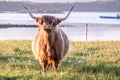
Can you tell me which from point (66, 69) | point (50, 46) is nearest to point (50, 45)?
point (50, 46)

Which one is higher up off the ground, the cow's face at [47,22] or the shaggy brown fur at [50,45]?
the cow's face at [47,22]

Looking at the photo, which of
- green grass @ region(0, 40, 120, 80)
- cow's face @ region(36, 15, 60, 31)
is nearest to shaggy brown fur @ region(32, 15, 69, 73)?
cow's face @ region(36, 15, 60, 31)

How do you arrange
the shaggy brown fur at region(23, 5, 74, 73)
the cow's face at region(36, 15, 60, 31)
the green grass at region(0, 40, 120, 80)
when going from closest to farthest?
the green grass at region(0, 40, 120, 80), the cow's face at region(36, 15, 60, 31), the shaggy brown fur at region(23, 5, 74, 73)

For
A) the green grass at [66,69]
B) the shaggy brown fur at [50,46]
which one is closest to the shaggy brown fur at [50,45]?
the shaggy brown fur at [50,46]

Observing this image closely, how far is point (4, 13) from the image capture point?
310 ft

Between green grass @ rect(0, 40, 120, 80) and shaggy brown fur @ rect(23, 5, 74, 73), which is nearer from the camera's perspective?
green grass @ rect(0, 40, 120, 80)

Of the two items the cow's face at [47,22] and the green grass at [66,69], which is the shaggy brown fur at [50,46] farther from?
the green grass at [66,69]

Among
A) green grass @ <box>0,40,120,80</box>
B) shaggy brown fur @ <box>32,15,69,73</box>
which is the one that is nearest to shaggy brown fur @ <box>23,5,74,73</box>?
shaggy brown fur @ <box>32,15,69,73</box>

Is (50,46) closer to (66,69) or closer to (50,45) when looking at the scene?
(50,45)

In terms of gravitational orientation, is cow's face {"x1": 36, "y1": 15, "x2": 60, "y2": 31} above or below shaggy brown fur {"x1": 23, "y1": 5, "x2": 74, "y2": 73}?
above

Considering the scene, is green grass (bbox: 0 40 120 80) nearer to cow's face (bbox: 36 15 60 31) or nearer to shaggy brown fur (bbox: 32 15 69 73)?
shaggy brown fur (bbox: 32 15 69 73)

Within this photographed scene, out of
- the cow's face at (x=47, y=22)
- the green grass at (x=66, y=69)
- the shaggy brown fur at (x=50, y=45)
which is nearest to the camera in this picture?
the green grass at (x=66, y=69)

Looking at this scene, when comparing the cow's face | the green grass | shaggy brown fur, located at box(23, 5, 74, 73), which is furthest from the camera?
shaggy brown fur, located at box(23, 5, 74, 73)

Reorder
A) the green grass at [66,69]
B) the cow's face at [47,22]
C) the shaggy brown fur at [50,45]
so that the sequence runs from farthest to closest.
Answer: the shaggy brown fur at [50,45], the cow's face at [47,22], the green grass at [66,69]
